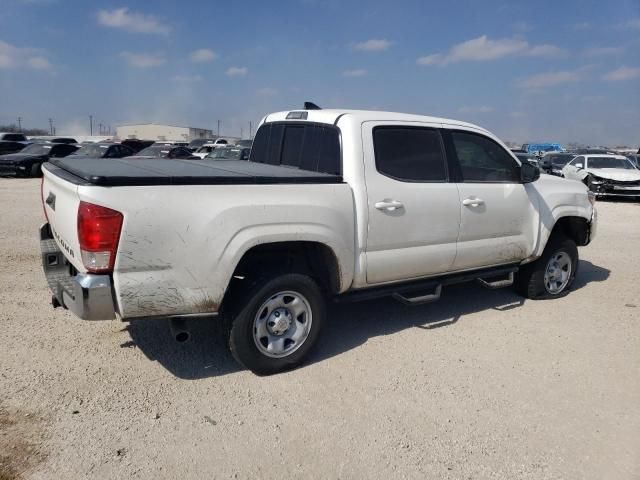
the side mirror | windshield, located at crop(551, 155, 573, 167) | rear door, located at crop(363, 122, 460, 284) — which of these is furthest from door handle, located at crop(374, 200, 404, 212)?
windshield, located at crop(551, 155, 573, 167)

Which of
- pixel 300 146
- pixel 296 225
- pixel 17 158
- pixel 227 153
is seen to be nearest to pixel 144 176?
pixel 296 225

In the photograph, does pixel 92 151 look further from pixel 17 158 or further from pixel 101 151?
pixel 17 158

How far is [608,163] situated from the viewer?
59.2 ft

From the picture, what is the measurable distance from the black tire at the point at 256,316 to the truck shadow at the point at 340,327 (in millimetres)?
232

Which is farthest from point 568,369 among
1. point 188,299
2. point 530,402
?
point 188,299

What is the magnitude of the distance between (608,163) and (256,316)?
18.1 metres

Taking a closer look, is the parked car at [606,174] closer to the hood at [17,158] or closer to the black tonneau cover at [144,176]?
the black tonneau cover at [144,176]

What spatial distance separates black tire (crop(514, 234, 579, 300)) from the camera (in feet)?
18.7

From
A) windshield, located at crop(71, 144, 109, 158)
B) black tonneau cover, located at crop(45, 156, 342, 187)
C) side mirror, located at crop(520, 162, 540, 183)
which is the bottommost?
windshield, located at crop(71, 144, 109, 158)

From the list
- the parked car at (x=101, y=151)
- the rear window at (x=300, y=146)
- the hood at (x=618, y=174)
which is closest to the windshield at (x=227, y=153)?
the parked car at (x=101, y=151)

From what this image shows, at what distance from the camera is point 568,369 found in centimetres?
411

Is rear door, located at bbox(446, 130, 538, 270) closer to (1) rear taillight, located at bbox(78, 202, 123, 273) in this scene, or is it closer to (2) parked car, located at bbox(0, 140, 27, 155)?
(1) rear taillight, located at bbox(78, 202, 123, 273)

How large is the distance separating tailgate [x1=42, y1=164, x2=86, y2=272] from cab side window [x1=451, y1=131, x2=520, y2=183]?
3.28 meters

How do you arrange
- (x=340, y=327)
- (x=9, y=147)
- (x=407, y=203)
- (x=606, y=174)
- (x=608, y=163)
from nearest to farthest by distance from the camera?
(x=407, y=203)
(x=340, y=327)
(x=606, y=174)
(x=608, y=163)
(x=9, y=147)
